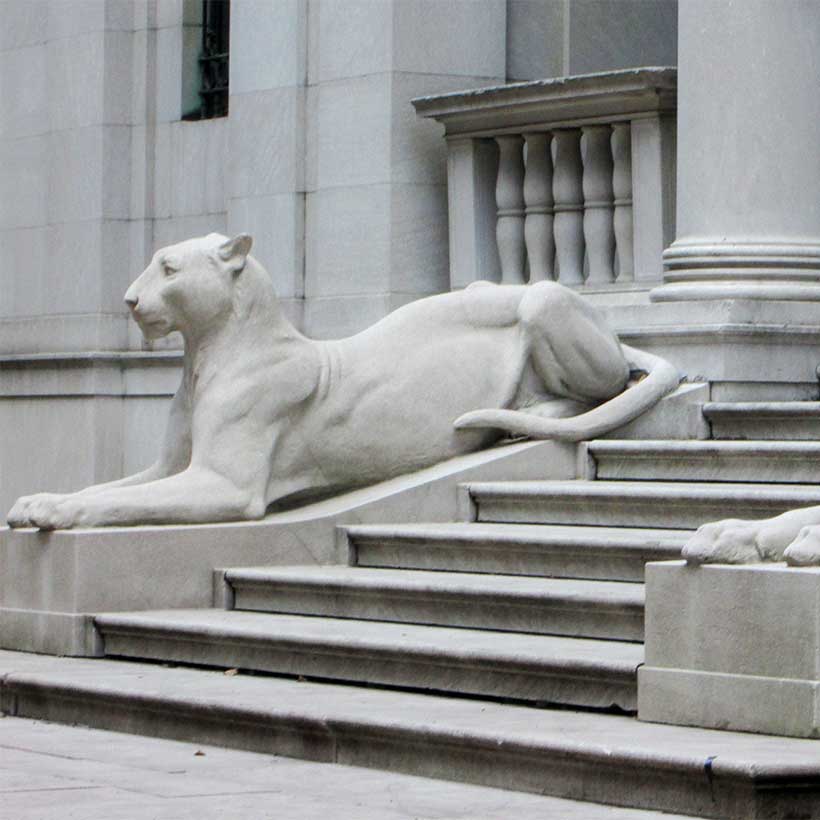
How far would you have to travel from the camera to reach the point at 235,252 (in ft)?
39.8

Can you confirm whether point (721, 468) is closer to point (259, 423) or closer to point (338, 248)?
point (259, 423)

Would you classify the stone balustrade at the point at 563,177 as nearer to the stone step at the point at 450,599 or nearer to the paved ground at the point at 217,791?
the stone step at the point at 450,599

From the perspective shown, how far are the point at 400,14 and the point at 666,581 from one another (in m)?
7.04

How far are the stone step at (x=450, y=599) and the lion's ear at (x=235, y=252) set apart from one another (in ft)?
5.14

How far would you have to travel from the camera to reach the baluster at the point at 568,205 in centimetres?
1440

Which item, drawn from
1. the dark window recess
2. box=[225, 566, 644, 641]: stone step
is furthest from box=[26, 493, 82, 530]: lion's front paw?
the dark window recess

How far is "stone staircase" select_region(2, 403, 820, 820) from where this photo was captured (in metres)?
7.95

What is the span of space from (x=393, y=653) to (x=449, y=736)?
135 centimetres

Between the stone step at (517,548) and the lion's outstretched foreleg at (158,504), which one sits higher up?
the lion's outstretched foreleg at (158,504)

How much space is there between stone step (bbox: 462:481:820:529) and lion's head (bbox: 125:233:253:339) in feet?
5.09

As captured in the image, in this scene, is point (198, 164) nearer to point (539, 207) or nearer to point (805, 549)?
point (539, 207)

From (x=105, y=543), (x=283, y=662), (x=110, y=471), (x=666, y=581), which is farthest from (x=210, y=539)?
(x=110, y=471)

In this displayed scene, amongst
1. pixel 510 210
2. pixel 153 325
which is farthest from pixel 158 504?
pixel 510 210

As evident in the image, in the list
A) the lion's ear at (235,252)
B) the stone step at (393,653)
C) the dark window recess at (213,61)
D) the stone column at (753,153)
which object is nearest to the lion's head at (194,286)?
the lion's ear at (235,252)
